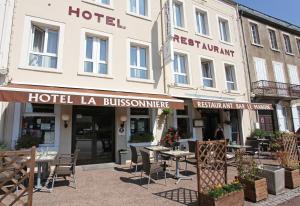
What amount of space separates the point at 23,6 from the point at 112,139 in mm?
7474

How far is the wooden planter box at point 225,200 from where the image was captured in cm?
524

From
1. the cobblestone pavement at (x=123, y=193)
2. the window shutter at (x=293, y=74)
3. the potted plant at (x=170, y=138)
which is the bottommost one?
the cobblestone pavement at (x=123, y=193)

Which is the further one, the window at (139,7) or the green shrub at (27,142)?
the window at (139,7)

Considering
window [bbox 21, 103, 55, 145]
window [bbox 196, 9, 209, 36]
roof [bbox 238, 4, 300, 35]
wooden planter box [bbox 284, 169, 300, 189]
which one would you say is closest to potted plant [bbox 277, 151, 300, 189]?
wooden planter box [bbox 284, 169, 300, 189]

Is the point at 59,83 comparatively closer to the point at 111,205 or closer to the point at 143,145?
the point at 143,145

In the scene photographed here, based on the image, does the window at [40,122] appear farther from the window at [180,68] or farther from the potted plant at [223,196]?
the window at [180,68]

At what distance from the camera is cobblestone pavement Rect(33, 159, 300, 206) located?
240 inches

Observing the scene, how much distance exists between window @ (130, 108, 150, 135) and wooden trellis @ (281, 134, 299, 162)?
666cm

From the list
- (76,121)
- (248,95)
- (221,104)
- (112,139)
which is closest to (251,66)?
(248,95)

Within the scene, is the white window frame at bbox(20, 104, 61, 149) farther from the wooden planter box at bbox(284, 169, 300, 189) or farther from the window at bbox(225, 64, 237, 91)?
the window at bbox(225, 64, 237, 91)

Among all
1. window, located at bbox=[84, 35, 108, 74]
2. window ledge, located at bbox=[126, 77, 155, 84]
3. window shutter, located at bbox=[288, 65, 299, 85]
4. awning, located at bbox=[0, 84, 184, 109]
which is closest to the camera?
awning, located at bbox=[0, 84, 184, 109]

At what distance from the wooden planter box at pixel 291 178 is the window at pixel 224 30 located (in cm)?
1243

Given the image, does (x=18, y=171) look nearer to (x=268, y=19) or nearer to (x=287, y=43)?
(x=268, y=19)

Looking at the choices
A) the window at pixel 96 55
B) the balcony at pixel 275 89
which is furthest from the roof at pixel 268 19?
the window at pixel 96 55
